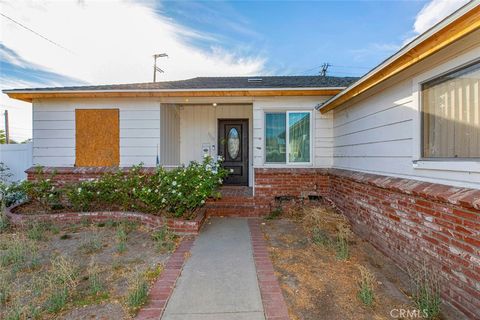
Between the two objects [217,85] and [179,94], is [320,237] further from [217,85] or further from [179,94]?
[217,85]

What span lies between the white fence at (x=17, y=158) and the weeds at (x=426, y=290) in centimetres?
927

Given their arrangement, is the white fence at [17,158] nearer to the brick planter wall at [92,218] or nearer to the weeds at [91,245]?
the brick planter wall at [92,218]

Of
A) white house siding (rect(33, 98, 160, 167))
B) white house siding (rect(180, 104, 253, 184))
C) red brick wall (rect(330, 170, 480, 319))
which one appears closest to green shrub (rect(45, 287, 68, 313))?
red brick wall (rect(330, 170, 480, 319))

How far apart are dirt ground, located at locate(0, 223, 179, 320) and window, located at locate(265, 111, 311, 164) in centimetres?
362

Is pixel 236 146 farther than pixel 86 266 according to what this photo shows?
Yes

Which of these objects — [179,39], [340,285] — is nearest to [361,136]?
[340,285]

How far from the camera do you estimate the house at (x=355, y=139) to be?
99.6 inches

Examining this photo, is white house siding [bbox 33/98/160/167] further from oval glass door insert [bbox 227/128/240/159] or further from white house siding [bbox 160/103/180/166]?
oval glass door insert [bbox 227/128/240/159]

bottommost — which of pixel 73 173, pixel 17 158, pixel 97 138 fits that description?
pixel 73 173

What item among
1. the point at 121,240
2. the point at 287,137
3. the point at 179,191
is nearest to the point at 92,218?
the point at 121,240

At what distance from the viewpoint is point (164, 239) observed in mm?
4496

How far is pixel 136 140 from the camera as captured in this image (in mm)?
6859

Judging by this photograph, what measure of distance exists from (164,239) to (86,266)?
1281 mm

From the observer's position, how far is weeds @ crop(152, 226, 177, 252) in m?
4.10
